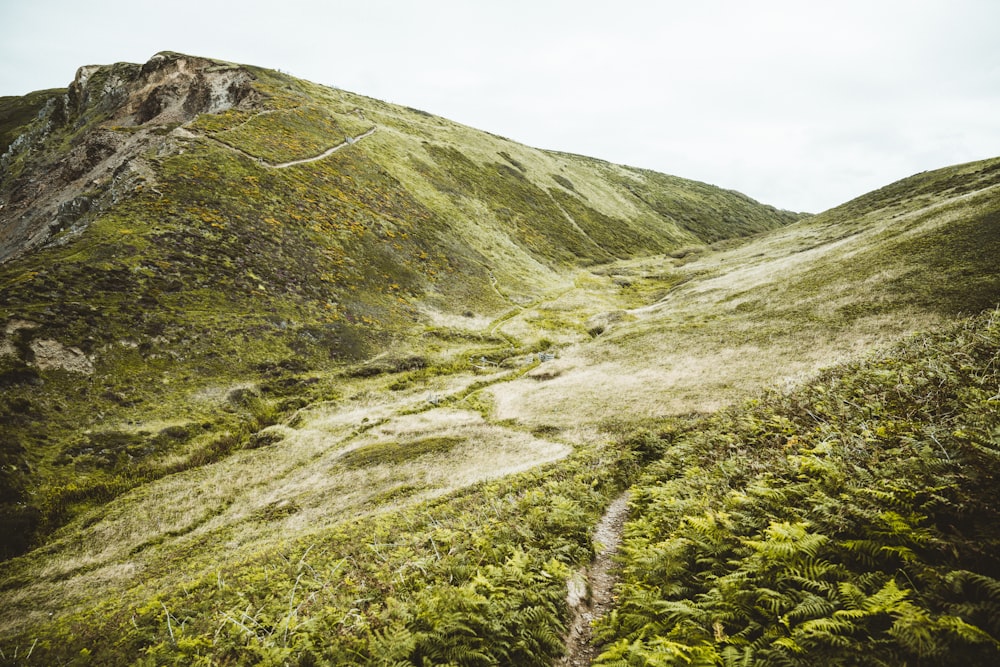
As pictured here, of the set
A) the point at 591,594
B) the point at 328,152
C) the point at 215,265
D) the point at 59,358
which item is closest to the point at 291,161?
the point at 328,152

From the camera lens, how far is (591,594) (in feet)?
30.2

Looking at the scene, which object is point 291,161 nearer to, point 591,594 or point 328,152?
point 328,152

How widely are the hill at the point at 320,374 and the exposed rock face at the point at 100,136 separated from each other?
625 mm

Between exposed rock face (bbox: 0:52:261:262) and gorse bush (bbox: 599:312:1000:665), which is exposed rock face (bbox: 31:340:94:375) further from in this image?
gorse bush (bbox: 599:312:1000:665)

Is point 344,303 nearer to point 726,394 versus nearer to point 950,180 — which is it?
point 726,394

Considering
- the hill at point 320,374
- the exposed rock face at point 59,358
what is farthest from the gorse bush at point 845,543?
the exposed rock face at point 59,358

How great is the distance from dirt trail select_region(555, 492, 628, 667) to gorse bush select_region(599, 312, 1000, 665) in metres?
0.53

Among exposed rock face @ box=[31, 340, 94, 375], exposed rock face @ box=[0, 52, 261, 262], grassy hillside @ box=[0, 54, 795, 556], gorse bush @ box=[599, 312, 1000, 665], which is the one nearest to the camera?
gorse bush @ box=[599, 312, 1000, 665]

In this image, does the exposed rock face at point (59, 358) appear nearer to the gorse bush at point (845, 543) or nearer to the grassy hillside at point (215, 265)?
the grassy hillside at point (215, 265)

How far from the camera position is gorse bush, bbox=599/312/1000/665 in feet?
16.1

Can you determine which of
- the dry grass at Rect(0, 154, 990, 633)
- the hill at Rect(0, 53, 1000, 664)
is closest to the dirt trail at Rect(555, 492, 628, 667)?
the hill at Rect(0, 53, 1000, 664)

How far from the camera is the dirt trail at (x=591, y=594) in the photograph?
25.6ft

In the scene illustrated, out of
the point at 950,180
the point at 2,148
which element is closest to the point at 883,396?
the point at 950,180

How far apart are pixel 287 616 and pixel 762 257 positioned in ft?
275
